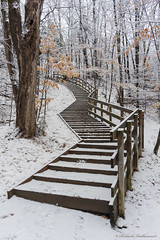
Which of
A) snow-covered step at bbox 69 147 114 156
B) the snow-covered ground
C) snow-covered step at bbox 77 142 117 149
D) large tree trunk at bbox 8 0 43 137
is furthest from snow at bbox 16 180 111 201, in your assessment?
large tree trunk at bbox 8 0 43 137

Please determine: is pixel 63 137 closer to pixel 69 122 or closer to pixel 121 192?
pixel 69 122

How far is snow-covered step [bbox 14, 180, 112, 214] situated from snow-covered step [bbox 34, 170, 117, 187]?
0.40 feet

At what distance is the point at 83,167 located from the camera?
466 centimetres

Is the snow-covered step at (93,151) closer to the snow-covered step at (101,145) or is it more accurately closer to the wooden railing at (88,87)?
the snow-covered step at (101,145)

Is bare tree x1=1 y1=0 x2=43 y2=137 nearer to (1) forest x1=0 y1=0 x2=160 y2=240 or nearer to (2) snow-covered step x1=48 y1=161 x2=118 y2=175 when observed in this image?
(1) forest x1=0 y1=0 x2=160 y2=240

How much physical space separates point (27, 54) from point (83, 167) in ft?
13.9

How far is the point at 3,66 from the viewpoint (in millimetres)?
10406

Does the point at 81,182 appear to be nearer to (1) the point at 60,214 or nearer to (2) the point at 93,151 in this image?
(1) the point at 60,214

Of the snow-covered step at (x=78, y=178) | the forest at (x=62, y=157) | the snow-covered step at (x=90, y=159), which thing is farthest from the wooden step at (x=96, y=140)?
the snow-covered step at (x=78, y=178)

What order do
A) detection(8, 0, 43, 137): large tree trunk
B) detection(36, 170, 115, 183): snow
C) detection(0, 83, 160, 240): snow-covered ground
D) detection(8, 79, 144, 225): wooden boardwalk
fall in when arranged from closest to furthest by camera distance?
1. detection(0, 83, 160, 240): snow-covered ground
2. detection(8, 79, 144, 225): wooden boardwalk
3. detection(36, 170, 115, 183): snow
4. detection(8, 0, 43, 137): large tree trunk

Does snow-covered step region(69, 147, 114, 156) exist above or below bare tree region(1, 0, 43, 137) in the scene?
below

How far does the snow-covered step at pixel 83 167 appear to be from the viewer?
4398mm

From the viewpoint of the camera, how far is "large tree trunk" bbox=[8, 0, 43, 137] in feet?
20.4

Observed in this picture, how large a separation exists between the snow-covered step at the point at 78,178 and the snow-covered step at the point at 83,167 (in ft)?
0.40
